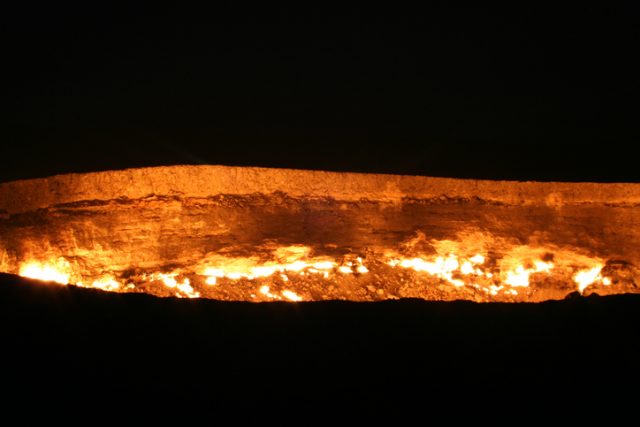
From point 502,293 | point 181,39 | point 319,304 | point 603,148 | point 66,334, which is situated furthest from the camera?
point 181,39

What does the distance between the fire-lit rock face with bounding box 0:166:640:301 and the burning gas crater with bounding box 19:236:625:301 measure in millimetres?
13

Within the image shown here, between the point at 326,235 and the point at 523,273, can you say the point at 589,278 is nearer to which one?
the point at 523,273

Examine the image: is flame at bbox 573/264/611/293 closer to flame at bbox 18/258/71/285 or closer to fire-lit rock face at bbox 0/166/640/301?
fire-lit rock face at bbox 0/166/640/301

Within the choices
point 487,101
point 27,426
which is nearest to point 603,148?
point 487,101

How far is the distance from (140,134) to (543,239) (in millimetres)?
5007

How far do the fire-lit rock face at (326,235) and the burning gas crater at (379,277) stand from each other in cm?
1

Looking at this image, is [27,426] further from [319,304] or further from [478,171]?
[478,171]

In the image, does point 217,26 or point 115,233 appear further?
point 217,26

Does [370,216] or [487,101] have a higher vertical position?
[487,101]

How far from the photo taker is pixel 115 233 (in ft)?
17.6

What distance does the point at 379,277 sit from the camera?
5777 millimetres

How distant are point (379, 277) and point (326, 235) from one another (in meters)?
0.78

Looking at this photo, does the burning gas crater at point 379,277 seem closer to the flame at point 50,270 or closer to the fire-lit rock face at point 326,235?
the fire-lit rock face at point 326,235

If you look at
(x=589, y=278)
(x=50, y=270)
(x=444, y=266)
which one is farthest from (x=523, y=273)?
(x=50, y=270)
